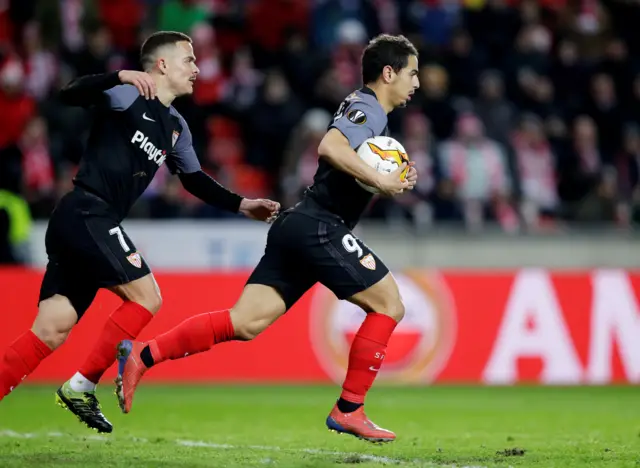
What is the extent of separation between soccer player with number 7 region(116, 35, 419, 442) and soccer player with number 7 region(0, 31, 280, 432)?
0.36 meters

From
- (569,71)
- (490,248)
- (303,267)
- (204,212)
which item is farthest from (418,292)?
(303,267)

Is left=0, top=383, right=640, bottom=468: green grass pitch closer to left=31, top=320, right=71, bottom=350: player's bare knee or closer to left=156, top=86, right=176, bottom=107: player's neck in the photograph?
left=31, top=320, right=71, bottom=350: player's bare knee

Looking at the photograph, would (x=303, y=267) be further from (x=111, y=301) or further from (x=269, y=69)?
(x=269, y=69)

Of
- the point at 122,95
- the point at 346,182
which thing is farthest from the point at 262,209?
the point at 122,95

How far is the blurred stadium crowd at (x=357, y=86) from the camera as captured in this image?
1435 centimetres

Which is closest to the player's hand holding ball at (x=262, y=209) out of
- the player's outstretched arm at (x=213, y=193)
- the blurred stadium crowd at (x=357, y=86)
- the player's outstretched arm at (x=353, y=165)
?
the player's outstretched arm at (x=213, y=193)

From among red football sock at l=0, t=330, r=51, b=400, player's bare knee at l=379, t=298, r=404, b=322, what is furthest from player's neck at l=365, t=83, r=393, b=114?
red football sock at l=0, t=330, r=51, b=400

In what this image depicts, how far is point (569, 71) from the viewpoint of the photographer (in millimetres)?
17203

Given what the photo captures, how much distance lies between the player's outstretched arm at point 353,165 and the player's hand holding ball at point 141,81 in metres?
1.08

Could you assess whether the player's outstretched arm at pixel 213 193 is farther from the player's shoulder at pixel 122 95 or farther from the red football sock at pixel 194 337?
the red football sock at pixel 194 337

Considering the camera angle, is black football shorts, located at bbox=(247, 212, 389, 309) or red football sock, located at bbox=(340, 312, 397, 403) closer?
black football shorts, located at bbox=(247, 212, 389, 309)

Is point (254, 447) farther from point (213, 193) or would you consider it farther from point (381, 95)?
point (381, 95)

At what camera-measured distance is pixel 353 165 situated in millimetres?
6484

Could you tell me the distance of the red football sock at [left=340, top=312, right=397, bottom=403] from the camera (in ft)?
22.4
